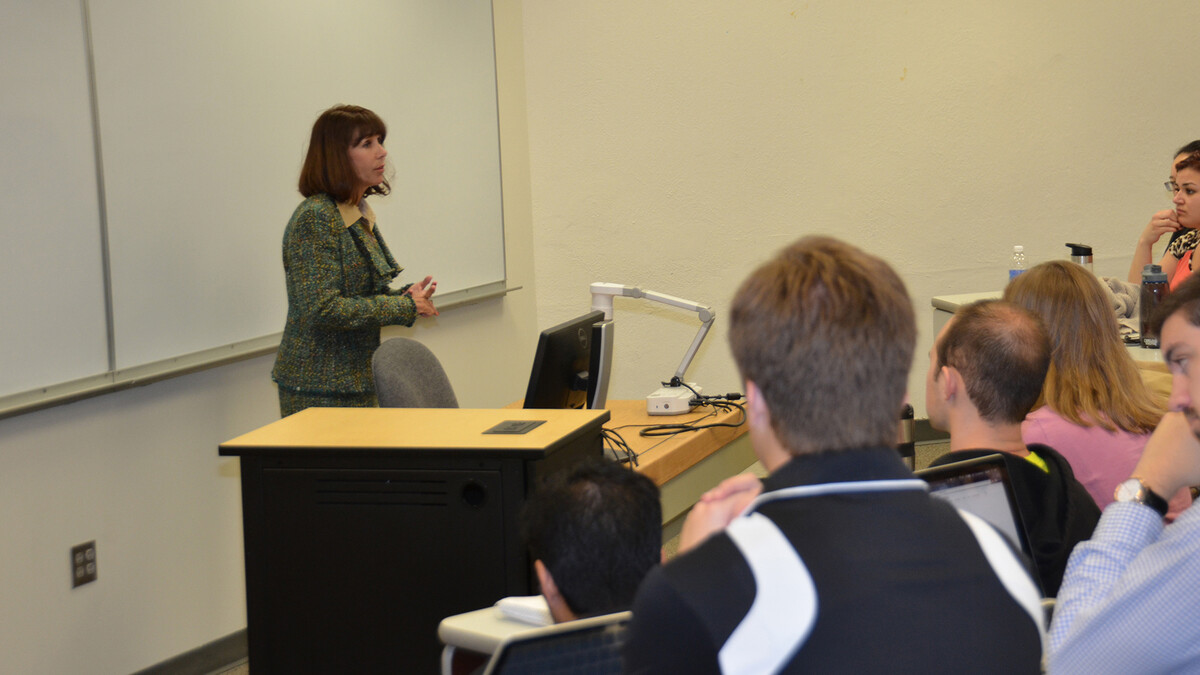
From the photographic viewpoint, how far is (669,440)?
9.62ft

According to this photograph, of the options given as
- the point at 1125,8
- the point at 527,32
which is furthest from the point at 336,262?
the point at 1125,8

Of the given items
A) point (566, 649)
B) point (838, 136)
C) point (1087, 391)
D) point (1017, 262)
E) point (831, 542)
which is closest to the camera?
point (831, 542)

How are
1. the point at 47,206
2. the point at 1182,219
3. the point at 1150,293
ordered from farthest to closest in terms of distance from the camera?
the point at 1182,219
the point at 1150,293
the point at 47,206

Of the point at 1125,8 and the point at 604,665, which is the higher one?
the point at 1125,8

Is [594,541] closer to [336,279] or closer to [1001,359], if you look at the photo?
[1001,359]

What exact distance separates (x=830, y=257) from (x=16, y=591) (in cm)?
255

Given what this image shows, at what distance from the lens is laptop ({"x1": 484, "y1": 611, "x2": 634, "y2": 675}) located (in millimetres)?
1032

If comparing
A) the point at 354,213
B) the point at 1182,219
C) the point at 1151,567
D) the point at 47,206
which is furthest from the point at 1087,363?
the point at 47,206

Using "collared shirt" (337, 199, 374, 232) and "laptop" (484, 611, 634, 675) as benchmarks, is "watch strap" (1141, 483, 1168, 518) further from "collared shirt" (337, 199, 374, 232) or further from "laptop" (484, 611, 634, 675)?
"collared shirt" (337, 199, 374, 232)

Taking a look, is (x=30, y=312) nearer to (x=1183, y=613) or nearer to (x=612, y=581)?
(x=612, y=581)

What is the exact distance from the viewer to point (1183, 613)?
1.06m

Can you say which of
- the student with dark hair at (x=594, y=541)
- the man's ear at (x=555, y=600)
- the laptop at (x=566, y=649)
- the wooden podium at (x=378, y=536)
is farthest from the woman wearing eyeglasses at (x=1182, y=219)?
the laptop at (x=566, y=649)

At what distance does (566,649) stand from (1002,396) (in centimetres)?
103

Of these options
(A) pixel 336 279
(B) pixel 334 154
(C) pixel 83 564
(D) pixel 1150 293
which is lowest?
(C) pixel 83 564
